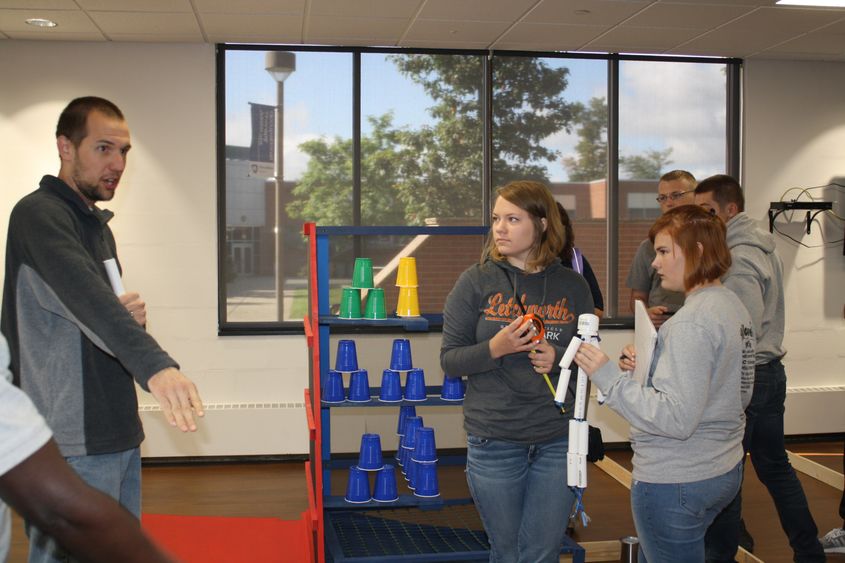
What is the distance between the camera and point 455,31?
5621 millimetres

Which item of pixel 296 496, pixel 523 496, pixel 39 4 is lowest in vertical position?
pixel 296 496

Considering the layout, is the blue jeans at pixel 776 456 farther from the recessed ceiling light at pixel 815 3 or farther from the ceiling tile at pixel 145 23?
the ceiling tile at pixel 145 23

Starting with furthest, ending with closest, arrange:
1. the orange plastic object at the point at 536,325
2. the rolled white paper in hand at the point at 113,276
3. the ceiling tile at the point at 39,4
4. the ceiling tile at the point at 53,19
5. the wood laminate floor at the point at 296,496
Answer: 1. the ceiling tile at the point at 53,19
2. the ceiling tile at the point at 39,4
3. the wood laminate floor at the point at 296,496
4. the orange plastic object at the point at 536,325
5. the rolled white paper in hand at the point at 113,276

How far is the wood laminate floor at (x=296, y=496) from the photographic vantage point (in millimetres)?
4496

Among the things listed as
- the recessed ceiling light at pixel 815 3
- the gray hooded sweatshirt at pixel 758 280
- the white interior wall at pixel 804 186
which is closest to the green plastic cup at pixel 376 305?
the gray hooded sweatshirt at pixel 758 280

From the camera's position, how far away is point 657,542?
2281mm

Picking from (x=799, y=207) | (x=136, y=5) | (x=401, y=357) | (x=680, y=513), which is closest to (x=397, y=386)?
(x=401, y=357)

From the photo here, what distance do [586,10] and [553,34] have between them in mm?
653

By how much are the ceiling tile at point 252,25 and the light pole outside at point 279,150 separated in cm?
38

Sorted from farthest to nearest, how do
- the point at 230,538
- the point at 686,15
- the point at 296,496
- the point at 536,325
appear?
the point at 296,496 → the point at 686,15 → the point at 230,538 → the point at 536,325

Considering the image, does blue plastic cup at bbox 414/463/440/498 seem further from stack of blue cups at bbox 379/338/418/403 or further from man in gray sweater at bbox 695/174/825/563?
man in gray sweater at bbox 695/174/825/563

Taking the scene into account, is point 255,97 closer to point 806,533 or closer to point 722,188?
point 722,188

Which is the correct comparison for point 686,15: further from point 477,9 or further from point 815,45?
point 815,45

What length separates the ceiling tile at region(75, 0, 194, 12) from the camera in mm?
4797
